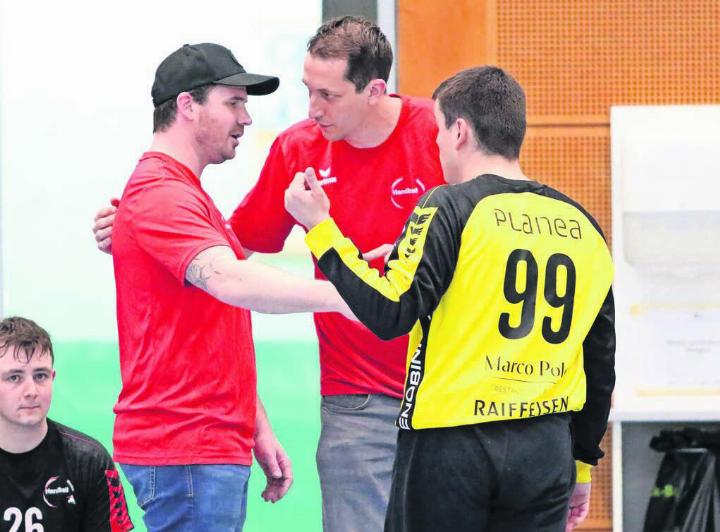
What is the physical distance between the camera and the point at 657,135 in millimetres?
4426

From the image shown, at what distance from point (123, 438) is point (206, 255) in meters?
0.48

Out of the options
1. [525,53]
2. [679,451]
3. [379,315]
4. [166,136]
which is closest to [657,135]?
[525,53]

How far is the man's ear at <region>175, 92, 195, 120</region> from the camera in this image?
2859mm

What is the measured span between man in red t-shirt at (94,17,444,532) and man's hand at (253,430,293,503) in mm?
282

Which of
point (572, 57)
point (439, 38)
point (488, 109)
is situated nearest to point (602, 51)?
point (572, 57)

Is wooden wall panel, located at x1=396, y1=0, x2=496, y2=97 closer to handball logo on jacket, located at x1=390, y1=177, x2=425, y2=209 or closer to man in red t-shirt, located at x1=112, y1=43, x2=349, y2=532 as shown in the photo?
handball logo on jacket, located at x1=390, y1=177, x2=425, y2=209

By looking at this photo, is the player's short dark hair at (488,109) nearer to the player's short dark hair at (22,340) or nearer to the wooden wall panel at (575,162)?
the player's short dark hair at (22,340)

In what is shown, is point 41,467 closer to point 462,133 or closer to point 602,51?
point 462,133

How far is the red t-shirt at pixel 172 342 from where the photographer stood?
8.66 ft

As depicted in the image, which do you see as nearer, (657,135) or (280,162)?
(280,162)

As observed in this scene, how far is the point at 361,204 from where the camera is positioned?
3260mm

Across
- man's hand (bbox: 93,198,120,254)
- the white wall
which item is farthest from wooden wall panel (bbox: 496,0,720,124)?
man's hand (bbox: 93,198,120,254)

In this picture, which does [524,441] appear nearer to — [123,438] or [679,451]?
[123,438]

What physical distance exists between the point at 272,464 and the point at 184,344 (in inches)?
19.8
